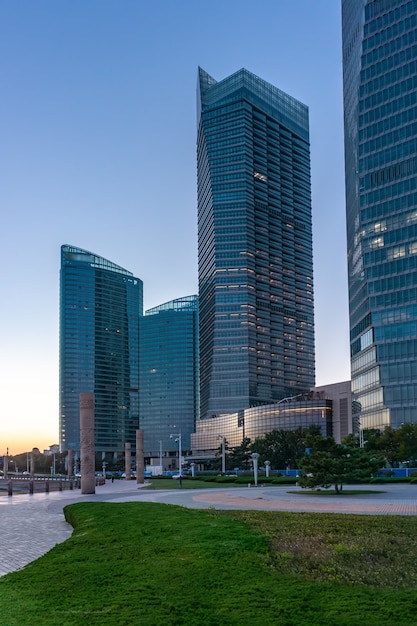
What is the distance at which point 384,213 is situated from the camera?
133875 millimetres

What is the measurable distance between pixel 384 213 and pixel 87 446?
3688 inches

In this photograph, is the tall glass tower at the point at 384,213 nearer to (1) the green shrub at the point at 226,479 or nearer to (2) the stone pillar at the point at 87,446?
(1) the green shrub at the point at 226,479

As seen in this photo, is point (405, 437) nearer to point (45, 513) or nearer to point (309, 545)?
point (45, 513)

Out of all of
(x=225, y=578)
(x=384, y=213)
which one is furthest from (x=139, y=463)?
(x=225, y=578)

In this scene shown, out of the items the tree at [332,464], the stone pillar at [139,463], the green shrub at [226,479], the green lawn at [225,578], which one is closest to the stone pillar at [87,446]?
the green shrub at [226,479]

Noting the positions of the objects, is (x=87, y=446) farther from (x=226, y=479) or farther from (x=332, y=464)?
(x=332, y=464)

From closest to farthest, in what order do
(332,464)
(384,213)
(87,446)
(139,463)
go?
(332,464) < (87,446) < (139,463) < (384,213)

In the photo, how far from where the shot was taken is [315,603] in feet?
36.3

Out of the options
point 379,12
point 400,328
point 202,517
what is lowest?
point 202,517

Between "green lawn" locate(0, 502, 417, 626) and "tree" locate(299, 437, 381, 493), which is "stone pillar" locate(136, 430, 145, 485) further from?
"green lawn" locate(0, 502, 417, 626)

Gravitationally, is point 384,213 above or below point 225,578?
above

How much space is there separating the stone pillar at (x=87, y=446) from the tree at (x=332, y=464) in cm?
2213

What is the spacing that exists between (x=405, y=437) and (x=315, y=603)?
267 ft

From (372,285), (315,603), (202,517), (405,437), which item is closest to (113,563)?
(315,603)
